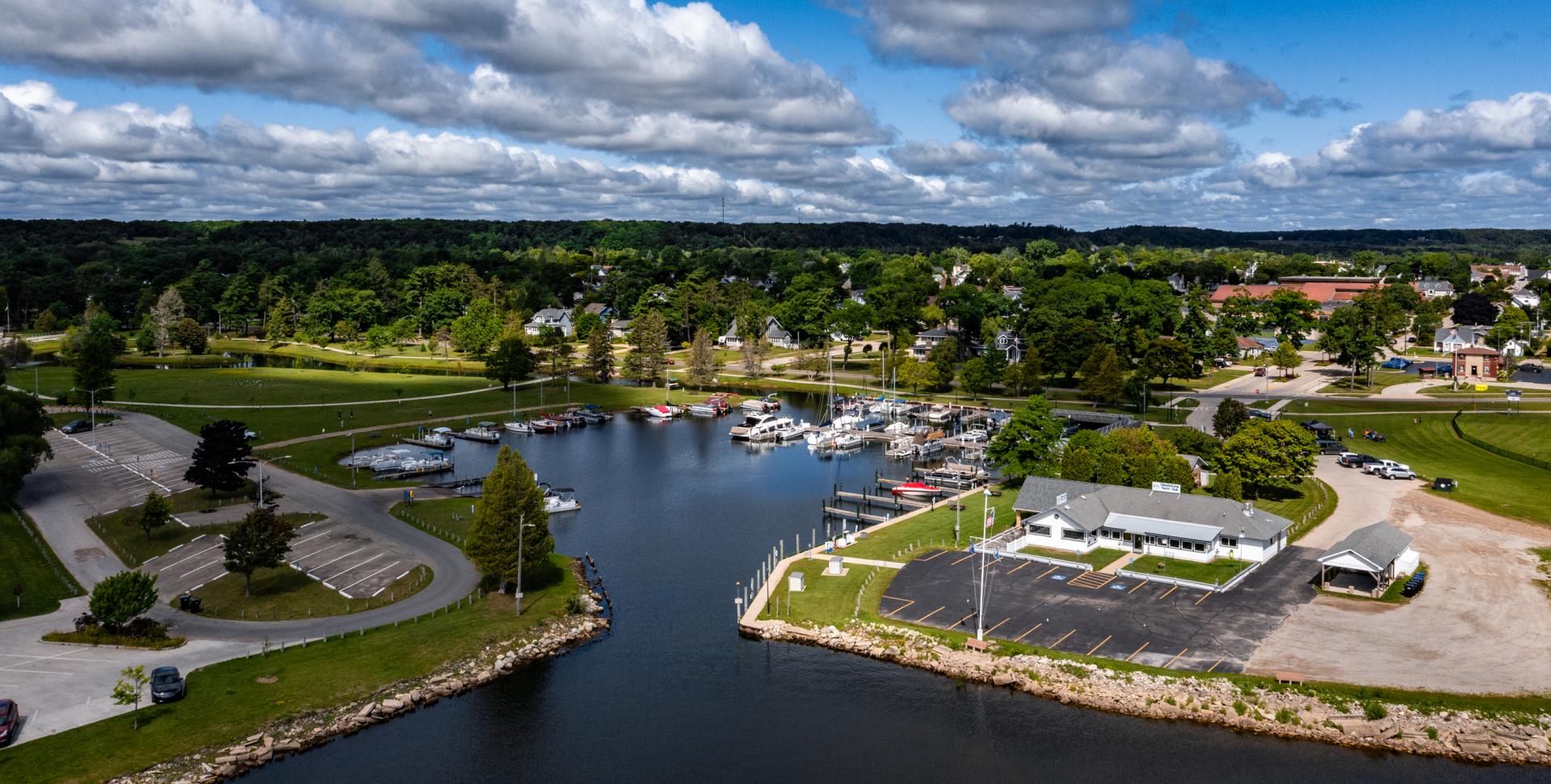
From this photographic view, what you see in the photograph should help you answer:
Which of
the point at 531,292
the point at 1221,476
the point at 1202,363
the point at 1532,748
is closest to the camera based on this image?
the point at 1532,748

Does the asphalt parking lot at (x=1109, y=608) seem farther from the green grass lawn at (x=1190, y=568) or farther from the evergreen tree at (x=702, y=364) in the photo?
the evergreen tree at (x=702, y=364)

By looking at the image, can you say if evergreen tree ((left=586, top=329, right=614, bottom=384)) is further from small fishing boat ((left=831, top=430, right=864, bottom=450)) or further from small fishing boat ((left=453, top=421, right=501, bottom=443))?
small fishing boat ((left=831, top=430, right=864, bottom=450))

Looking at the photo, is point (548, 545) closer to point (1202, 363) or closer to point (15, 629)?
point (15, 629)

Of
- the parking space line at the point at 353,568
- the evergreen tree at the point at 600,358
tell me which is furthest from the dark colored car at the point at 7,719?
the evergreen tree at the point at 600,358

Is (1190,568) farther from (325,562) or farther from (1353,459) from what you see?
(325,562)

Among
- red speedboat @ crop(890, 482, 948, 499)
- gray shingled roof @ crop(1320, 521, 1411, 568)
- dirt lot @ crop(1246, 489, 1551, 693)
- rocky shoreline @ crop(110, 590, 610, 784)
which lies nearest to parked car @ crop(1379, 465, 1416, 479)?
dirt lot @ crop(1246, 489, 1551, 693)

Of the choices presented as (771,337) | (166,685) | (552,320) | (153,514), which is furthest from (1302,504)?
(552,320)

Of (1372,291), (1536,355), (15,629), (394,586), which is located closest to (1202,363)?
(1536,355)

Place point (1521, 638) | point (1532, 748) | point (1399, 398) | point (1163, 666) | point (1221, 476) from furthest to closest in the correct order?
1. point (1399, 398)
2. point (1221, 476)
3. point (1521, 638)
4. point (1163, 666)
5. point (1532, 748)
